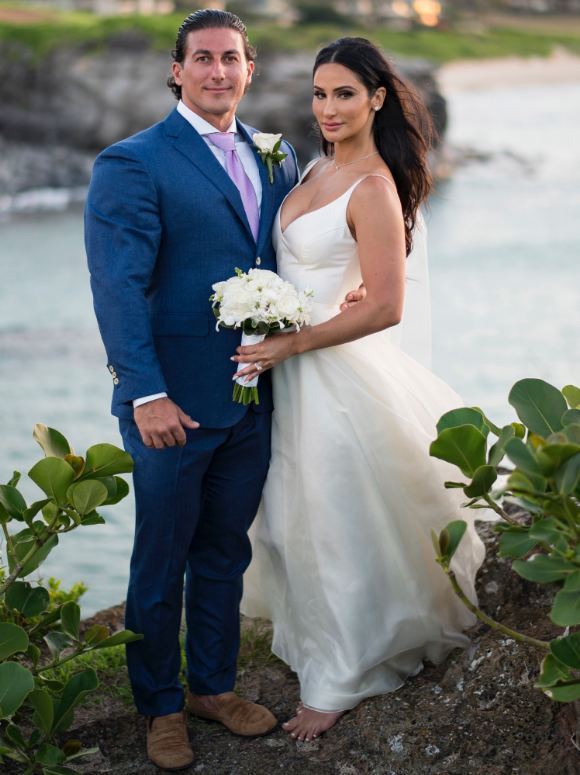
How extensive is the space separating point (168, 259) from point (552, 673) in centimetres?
129

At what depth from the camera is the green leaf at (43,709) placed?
97.5 inches

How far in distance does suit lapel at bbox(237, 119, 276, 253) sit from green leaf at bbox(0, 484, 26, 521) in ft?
2.73

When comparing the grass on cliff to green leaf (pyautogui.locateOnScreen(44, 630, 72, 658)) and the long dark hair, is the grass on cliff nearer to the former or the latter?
the long dark hair

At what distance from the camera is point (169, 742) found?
9.18ft

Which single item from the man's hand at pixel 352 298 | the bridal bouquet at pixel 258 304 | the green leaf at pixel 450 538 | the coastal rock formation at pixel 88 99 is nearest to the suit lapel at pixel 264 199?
the bridal bouquet at pixel 258 304

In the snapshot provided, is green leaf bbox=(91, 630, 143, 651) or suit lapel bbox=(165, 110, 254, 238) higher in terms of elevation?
suit lapel bbox=(165, 110, 254, 238)

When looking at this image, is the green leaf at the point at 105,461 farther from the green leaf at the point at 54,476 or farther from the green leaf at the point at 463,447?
the green leaf at the point at 463,447

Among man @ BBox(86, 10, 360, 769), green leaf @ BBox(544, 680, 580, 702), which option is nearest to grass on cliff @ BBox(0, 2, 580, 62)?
man @ BBox(86, 10, 360, 769)

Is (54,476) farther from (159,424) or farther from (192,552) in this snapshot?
(192,552)

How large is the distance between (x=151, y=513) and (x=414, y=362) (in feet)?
2.73

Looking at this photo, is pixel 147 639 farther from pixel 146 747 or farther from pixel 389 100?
pixel 389 100

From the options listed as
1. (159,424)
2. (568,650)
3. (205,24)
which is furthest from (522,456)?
(205,24)

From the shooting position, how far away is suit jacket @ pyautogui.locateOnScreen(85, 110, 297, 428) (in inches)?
104

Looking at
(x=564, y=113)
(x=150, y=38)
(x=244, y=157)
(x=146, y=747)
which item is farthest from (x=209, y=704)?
(x=564, y=113)
